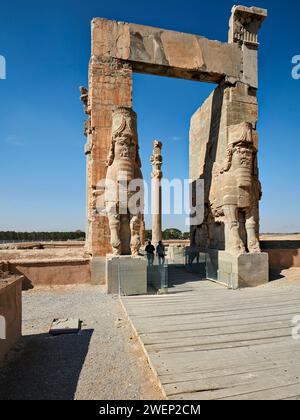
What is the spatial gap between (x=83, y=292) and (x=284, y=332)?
4.64 meters

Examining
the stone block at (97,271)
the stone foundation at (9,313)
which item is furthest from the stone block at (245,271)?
the stone foundation at (9,313)

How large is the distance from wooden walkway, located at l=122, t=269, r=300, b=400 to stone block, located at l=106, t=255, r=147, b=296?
2.73 ft

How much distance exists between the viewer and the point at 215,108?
9.77 m

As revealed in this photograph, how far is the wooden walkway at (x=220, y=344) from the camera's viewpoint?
250 centimetres

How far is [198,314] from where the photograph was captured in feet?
15.0

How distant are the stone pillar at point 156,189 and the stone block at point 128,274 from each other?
26.1ft

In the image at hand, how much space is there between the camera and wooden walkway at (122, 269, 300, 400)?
250 cm

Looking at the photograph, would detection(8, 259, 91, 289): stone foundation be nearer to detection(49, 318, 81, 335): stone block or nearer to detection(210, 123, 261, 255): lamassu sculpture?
detection(49, 318, 81, 335): stone block

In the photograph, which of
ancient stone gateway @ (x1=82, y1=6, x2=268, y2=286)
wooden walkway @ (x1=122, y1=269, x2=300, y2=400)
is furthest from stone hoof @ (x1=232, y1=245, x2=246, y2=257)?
wooden walkway @ (x1=122, y1=269, x2=300, y2=400)

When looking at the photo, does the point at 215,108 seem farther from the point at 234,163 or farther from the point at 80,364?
the point at 80,364

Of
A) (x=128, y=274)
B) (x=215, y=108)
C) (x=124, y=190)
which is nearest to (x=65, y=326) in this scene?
(x=128, y=274)

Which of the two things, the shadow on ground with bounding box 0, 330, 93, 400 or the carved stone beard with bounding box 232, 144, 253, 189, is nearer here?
the shadow on ground with bounding box 0, 330, 93, 400

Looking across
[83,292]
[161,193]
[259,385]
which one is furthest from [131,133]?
[161,193]

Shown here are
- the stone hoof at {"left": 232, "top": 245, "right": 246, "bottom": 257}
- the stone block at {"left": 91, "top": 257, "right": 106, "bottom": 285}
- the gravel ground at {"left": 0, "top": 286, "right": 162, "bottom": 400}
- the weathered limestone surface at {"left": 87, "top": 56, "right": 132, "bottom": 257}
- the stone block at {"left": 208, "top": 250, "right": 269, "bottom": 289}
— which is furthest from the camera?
the weathered limestone surface at {"left": 87, "top": 56, "right": 132, "bottom": 257}
